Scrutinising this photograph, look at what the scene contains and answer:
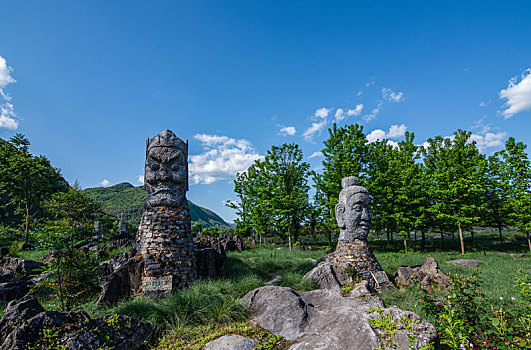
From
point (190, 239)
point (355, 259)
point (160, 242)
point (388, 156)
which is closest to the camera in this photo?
point (160, 242)

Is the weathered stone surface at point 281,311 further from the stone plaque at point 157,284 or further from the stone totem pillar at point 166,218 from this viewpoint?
the stone totem pillar at point 166,218

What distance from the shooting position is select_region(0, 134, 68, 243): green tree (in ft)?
61.3

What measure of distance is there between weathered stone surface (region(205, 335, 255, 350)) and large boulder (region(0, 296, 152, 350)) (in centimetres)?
129

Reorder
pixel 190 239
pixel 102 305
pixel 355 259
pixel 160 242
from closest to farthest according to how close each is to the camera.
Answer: pixel 102 305 → pixel 160 242 → pixel 190 239 → pixel 355 259

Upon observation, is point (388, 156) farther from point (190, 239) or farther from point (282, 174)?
point (190, 239)

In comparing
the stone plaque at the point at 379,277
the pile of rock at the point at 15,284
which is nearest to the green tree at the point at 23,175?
the pile of rock at the point at 15,284

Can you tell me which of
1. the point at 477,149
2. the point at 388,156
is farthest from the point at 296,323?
the point at 477,149

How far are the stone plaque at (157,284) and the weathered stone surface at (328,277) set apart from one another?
4.21 metres

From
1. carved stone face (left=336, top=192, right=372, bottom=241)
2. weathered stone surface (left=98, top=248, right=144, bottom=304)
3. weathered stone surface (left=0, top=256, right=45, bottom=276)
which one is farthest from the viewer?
carved stone face (left=336, top=192, right=372, bottom=241)

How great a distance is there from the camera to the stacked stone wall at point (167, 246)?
687 cm

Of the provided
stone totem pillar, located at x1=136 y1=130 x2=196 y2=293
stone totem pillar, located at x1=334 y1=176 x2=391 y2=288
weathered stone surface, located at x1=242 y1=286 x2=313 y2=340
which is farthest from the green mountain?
weathered stone surface, located at x1=242 y1=286 x2=313 y2=340

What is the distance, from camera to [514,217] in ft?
60.1

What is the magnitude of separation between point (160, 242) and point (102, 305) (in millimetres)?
1866

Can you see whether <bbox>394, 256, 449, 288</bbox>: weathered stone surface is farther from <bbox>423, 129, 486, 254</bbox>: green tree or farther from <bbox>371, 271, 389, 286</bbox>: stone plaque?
<bbox>423, 129, 486, 254</bbox>: green tree
